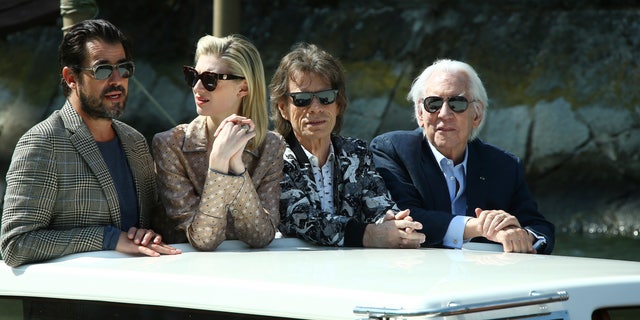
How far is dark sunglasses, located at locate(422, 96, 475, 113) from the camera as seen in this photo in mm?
4020

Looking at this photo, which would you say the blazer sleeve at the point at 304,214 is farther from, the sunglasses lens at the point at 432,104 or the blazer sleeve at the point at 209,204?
the sunglasses lens at the point at 432,104

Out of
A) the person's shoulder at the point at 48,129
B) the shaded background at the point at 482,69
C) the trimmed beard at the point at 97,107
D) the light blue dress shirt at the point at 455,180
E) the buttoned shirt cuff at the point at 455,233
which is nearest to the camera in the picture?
the person's shoulder at the point at 48,129

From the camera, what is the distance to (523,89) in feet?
32.8

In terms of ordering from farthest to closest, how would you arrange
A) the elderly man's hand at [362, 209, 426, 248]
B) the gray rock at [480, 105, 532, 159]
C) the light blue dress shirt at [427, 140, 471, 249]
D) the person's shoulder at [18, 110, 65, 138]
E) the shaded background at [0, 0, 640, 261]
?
1. the gray rock at [480, 105, 532, 159]
2. the shaded background at [0, 0, 640, 261]
3. the light blue dress shirt at [427, 140, 471, 249]
4. the elderly man's hand at [362, 209, 426, 248]
5. the person's shoulder at [18, 110, 65, 138]

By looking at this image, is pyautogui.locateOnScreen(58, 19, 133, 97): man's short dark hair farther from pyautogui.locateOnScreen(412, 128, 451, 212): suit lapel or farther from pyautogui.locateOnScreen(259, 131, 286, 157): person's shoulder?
pyautogui.locateOnScreen(412, 128, 451, 212): suit lapel

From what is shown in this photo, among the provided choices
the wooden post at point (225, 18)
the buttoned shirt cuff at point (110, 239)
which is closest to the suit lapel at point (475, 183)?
the buttoned shirt cuff at point (110, 239)

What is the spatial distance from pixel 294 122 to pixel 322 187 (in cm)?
24

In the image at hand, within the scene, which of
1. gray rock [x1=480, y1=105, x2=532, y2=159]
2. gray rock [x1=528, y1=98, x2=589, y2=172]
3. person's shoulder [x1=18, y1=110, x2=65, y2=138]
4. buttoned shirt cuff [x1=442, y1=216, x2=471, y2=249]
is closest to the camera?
person's shoulder [x1=18, y1=110, x2=65, y2=138]

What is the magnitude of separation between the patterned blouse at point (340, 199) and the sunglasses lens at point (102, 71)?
0.69m

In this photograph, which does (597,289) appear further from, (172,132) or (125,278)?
(172,132)

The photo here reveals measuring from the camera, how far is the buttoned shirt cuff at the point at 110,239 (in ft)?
10.0

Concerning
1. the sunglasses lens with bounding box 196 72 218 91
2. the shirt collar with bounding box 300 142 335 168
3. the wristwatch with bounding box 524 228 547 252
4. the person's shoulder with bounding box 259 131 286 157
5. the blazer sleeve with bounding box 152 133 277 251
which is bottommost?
the wristwatch with bounding box 524 228 547 252

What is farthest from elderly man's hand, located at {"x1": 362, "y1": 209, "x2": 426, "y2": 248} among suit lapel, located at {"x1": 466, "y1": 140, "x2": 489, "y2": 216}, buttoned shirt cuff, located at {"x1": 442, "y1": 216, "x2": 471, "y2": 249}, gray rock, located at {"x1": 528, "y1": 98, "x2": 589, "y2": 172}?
gray rock, located at {"x1": 528, "y1": 98, "x2": 589, "y2": 172}

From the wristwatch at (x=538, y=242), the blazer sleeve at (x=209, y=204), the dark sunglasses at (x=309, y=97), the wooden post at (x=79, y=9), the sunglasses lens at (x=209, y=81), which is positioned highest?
the wooden post at (x=79, y=9)
